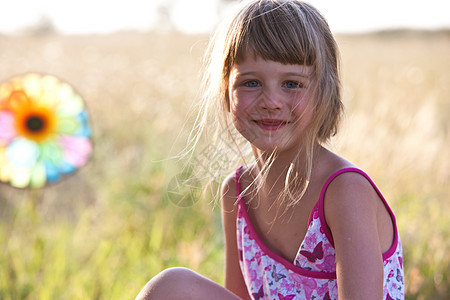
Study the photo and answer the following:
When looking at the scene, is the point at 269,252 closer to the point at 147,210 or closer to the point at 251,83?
the point at 251,83

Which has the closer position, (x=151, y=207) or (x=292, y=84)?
(x=292, y=84)

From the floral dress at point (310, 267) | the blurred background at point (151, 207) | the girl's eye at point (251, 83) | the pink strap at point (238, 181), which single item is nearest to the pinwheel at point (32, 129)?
the blurred background at point (151, 207)

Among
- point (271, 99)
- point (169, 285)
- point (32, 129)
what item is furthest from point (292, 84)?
point (32, 129)

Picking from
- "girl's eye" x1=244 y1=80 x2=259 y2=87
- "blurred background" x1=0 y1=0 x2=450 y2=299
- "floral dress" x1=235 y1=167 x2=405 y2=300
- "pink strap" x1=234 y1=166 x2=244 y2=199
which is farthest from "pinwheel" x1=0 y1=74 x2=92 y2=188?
"girl's eye" x1=244 y1=80 x2=259 y2=87

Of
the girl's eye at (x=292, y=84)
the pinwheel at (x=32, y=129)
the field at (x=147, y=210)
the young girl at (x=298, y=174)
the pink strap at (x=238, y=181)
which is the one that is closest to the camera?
the young girl at (x=298, y=174)

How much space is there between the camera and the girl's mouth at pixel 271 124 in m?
1.31

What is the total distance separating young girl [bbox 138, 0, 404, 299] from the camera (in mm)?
1204

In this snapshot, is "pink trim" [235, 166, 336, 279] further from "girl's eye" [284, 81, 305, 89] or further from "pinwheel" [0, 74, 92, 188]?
"pinwheel" [0, 74, 92, 188]

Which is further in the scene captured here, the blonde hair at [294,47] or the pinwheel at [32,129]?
the pinwheel at [32,129]

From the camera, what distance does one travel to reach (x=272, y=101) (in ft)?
4.22

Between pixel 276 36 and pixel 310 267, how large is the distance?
1.61 feet

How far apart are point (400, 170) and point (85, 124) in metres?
1.41

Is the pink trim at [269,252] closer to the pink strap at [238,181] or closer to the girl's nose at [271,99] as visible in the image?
the pink strap at [238,181]

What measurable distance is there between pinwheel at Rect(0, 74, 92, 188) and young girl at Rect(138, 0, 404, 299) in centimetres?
123
